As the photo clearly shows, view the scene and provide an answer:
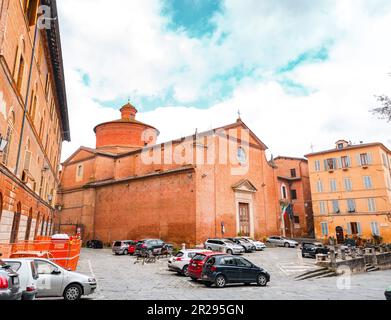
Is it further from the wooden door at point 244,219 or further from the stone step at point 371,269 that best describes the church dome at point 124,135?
the stone step at point 371,269

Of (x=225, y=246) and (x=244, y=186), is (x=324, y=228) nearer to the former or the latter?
(x=244, y=186)

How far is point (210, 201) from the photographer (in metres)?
29.2

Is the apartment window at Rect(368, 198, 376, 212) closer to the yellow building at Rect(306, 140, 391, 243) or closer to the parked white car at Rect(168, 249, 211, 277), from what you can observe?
the yellow building at Rect(306, 140, 391, 243)

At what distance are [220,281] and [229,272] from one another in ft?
1.70

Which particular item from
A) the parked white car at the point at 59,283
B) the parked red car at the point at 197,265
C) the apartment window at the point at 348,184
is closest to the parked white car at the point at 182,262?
the parked red car at the point at 197,265

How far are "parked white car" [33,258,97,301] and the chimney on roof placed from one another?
37.1 metres

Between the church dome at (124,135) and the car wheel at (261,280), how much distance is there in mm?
31532

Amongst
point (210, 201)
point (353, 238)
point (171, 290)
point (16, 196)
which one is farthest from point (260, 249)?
point (16, 196)

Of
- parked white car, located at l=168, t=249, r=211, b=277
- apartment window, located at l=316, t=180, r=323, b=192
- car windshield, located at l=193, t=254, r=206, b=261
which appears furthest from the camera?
apartment window, located at l=316, t=180, r=323, b=192

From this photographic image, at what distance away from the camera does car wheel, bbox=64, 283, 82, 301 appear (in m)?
8.82

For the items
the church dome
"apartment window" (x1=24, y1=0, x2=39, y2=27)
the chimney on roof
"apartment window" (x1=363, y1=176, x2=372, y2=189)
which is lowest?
"apartment window" (x1=363, y1=176, x2=372, y2=189)

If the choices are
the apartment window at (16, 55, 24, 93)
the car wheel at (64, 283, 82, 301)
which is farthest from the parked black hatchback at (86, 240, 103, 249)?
the car wheel at (64, 283, 82, 301)

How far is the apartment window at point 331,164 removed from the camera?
37.2 metres

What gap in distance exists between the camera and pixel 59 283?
8742 mm
